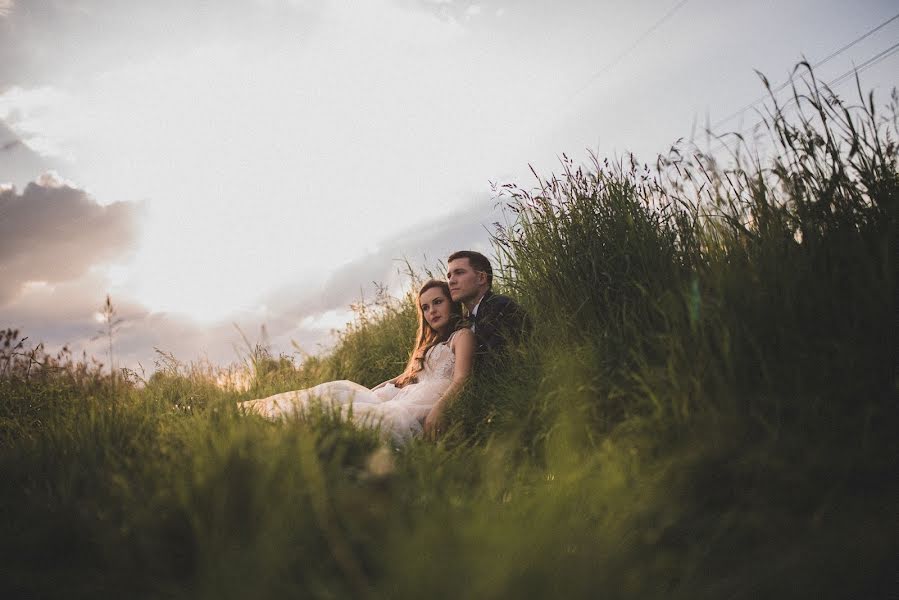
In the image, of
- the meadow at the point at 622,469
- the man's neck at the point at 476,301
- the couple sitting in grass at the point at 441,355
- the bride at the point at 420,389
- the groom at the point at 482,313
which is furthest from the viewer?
the man's neck at the point at 476,301

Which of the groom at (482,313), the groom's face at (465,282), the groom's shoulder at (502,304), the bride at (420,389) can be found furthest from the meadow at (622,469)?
the groom's face at (465,282)

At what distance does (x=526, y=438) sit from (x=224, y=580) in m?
1.83

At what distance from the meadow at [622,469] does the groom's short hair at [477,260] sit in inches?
73.4

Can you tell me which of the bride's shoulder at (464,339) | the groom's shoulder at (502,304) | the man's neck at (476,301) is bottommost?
the bride's shoulder at (464,339)

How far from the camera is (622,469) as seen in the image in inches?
75.3

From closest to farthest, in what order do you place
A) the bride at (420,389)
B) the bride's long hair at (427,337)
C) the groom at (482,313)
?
the bride at (420,389), the groom at (482,313), the bride's long hair at (427,337)

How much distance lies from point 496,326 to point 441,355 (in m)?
0.73

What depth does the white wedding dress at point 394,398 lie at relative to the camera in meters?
2.98

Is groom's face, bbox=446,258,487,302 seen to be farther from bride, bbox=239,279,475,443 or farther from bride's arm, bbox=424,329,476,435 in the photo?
bride's arm, bbox=424,329,476,435

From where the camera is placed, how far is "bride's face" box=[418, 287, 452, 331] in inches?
189

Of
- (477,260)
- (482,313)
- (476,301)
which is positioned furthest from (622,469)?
(477,260)

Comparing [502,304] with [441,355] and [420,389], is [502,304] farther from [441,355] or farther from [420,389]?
[420,389]

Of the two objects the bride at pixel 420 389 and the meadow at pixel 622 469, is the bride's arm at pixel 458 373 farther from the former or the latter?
the meadow at pixel 622 469

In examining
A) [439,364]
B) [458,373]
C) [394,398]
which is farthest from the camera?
[394,398]
